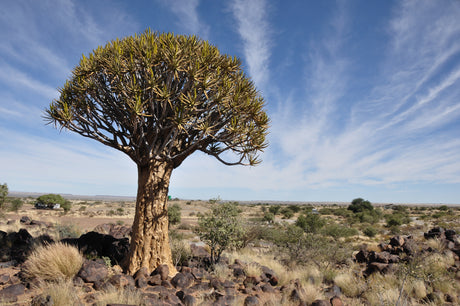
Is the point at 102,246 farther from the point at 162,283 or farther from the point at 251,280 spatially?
the point at 251,280

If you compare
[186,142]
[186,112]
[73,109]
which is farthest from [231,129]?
[73,109]

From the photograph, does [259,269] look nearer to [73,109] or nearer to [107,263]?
[107,263]

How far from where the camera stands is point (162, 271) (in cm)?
647

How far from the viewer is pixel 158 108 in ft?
23.4

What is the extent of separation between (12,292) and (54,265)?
0.89 meters

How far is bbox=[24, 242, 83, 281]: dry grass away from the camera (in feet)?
19.1

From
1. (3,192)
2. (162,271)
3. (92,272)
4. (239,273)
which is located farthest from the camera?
(3,192)

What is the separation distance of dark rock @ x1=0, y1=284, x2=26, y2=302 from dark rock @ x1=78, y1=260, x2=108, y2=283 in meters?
1.07

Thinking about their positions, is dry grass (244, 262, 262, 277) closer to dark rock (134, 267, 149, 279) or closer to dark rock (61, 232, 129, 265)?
dark rock (134, 267, 149, 279)

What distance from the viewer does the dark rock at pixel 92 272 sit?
5.94 meters

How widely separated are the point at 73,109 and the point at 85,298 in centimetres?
441

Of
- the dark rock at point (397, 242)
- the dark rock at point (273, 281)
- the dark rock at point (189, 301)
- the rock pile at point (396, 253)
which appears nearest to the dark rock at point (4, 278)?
the dark rock at point (189, 301)

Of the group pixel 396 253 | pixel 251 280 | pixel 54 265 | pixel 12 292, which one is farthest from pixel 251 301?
pixel 396 253

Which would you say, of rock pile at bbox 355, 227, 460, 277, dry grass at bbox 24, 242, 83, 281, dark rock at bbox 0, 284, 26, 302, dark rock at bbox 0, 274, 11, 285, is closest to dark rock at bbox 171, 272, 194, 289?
dry grass at bbox 24, 242, 83, 281
